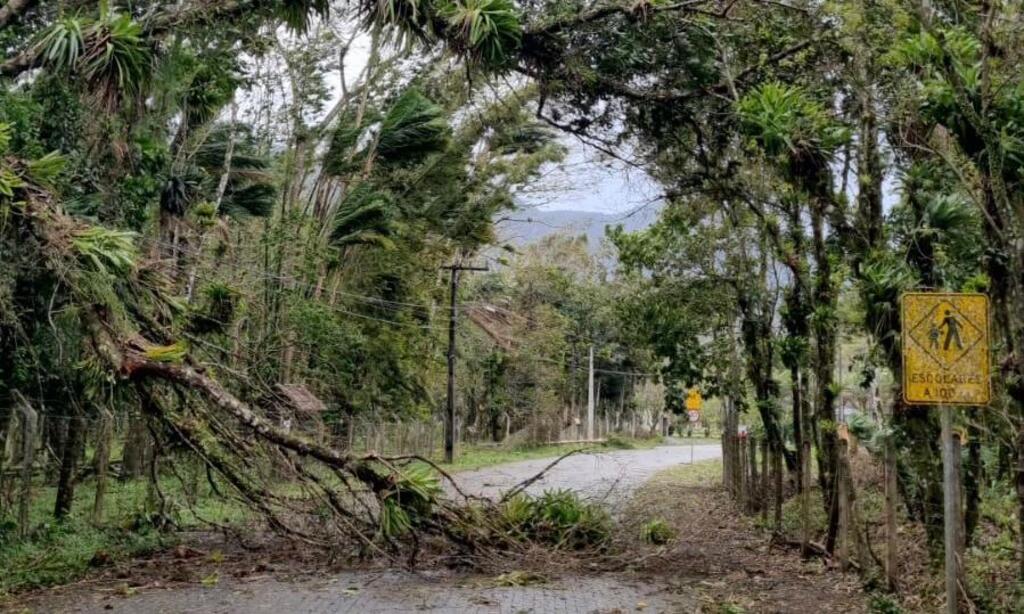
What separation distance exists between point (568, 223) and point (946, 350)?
946 inches

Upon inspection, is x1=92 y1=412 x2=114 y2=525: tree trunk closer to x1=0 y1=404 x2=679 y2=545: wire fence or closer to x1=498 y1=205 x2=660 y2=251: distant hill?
x1=0 y1=404 x2=679 y2=545: wire fence

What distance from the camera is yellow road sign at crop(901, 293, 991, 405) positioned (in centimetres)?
571

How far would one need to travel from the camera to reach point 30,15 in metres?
12.7

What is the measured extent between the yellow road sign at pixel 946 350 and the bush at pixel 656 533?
7.65 meters

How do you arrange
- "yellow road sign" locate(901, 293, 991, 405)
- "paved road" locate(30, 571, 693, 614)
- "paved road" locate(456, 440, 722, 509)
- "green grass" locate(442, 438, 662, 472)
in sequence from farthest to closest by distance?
"green grass" locate(442, 438, 662, 472), "paved road" locate(456, 440, 722, 509), "paved road" locate(30, 571, 693, 614), "yellow road sign" locate(901, 293, 991, 405)

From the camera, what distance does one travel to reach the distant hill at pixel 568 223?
53.2 ft

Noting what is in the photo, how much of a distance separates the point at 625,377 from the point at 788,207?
41476mm

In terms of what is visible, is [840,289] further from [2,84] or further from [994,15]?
[2,84]

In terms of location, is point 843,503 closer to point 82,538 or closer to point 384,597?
point 384,597

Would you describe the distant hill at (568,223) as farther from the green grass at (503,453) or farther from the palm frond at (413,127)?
the green grass at (503,453)

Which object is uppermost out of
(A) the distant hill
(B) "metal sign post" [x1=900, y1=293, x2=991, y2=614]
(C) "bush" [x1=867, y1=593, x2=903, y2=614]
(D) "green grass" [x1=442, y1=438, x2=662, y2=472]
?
(A) the distant hill

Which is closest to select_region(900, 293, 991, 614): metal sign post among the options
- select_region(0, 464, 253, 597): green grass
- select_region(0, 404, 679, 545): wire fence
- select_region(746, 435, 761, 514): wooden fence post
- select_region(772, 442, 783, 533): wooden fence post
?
select_region(0, 404, 679, 545): wire fence

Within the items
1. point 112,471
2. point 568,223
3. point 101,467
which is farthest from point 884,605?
point 568,223

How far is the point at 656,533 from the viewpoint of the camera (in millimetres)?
13133
